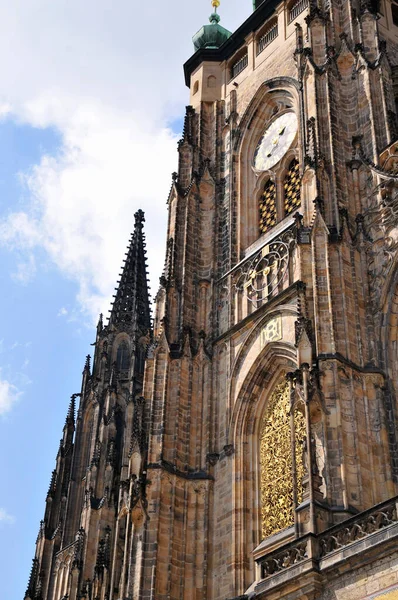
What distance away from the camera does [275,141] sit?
88.2ft

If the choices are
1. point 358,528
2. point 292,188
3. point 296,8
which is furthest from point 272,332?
point 296,8

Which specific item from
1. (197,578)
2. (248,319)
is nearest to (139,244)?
(248,319)

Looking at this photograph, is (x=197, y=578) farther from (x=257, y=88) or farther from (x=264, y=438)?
(x=257, y=88)

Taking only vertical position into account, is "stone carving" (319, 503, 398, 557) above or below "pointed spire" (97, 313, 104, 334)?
below

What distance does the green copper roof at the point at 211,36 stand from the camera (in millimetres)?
31938

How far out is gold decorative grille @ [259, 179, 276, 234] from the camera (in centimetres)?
2553

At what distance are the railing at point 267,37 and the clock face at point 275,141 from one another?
110 inches

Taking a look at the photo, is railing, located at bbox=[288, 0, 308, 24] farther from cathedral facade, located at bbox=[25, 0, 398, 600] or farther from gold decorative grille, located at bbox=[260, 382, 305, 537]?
gold decorative grille, located at bbox=[260, 382, 305, 537]

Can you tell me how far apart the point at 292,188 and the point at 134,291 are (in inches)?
687

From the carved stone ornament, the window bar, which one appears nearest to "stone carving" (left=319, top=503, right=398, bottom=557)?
the carved stone ornament

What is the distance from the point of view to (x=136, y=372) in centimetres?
3738

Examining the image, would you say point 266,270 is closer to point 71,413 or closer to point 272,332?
point 272,332

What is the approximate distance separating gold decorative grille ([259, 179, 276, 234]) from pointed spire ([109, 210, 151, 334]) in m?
14.3

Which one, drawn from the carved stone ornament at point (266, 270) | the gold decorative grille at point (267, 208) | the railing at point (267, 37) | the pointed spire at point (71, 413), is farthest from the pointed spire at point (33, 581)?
the railing at point (267, 37)
